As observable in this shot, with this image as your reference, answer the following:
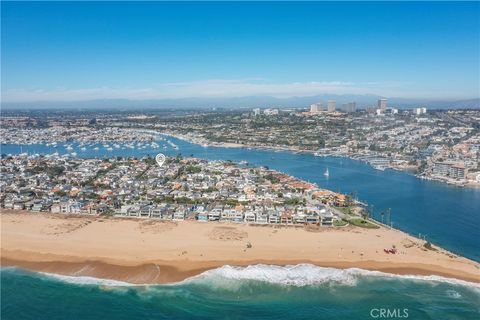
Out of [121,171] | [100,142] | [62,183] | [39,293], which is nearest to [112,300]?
[39,293]

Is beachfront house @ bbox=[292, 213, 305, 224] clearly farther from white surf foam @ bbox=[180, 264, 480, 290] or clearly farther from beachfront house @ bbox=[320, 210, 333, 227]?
white surf foam @ bbox=[180, 264, 480, 290]

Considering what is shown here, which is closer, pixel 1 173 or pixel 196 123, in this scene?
pixel 1 173

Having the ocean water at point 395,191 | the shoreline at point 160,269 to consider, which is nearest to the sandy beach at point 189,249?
the shoreline at point 160,269

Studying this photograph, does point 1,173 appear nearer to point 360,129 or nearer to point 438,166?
point 438,166

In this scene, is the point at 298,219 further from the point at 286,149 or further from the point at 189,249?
the point at 286,149

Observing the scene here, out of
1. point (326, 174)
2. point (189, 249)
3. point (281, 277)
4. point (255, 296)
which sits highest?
point (326, 174)

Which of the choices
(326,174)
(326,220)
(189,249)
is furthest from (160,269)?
(326,174)
